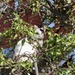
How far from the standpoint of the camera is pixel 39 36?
2879mm

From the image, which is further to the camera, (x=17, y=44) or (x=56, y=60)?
(x=17, y=44)

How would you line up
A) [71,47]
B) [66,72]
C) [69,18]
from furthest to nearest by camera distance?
[69,18]
[71,47]
[66,72]

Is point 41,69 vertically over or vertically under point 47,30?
under

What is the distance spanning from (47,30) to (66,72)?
0.62 metres

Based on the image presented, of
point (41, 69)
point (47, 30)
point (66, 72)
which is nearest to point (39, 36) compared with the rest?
point (47, 30)

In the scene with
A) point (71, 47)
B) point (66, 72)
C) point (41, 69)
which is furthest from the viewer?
point (41, 69)

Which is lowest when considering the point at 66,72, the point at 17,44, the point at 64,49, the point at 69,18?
the point at 66,72

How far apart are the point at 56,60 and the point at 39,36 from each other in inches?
12.8

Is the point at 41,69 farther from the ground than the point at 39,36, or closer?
closer

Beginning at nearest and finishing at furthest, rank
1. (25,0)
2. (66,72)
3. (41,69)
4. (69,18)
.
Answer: (66,72) → (41,69) → (69,18) → (25,0)

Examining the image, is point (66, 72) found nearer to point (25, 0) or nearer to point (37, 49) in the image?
point (37, 49)

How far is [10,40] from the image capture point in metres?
3.03

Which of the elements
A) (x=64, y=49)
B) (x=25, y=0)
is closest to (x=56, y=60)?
(x=64, y=49)

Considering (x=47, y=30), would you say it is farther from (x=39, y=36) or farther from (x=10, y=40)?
(x=10, y=40)
